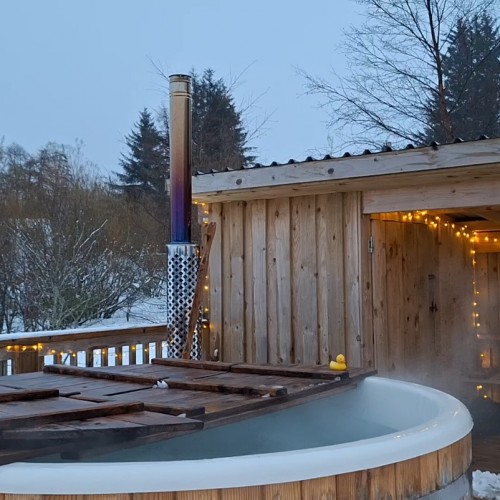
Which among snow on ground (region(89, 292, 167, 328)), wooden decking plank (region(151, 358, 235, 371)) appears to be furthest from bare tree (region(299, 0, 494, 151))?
wooden decking plank (region(151, 358, 235, 371))

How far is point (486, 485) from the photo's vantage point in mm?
3701

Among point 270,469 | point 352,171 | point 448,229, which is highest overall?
point 352,171

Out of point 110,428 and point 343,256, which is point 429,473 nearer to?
point 110,428

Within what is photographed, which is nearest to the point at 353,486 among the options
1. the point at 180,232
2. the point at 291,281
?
the point at 180,232

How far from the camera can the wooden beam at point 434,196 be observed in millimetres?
4070

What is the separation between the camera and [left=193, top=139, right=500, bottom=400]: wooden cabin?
13.8 feet

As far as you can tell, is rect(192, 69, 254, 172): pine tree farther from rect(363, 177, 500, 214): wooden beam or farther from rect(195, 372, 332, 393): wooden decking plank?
rect(195, 372, 332, 393): wooden decking plank

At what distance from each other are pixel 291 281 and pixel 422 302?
131 centimetres

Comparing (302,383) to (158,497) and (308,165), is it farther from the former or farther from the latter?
(308,165)

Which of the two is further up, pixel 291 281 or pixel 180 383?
Answer: pixel 291 281

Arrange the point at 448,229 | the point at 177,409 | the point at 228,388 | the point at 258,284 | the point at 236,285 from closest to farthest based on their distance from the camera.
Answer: the point at 177,409
the point at 228,388
the point at 258,284
the point at 236,285
the point at 448,229

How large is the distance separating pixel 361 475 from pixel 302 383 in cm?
92

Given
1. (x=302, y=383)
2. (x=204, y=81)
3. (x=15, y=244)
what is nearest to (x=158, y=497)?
(x=302, y=383)

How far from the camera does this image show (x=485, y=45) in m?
11.0
